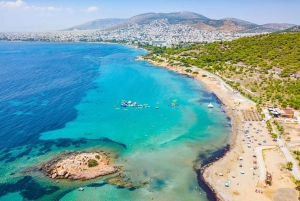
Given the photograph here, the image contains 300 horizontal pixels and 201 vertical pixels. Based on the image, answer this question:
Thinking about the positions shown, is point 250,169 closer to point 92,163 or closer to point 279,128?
point 279,128

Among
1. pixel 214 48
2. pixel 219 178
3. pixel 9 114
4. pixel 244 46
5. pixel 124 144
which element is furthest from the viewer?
pixel 214 48

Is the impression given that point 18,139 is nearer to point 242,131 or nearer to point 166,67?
point 242,131

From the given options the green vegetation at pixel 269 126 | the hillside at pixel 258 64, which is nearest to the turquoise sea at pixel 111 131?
the green vegetation at pixel 269 126

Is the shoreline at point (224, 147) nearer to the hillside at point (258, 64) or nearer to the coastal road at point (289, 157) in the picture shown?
the hillside at point (258, 64)

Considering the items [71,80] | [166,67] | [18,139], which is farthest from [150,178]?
[166,67]

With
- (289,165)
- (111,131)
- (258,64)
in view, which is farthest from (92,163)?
(258,64)
